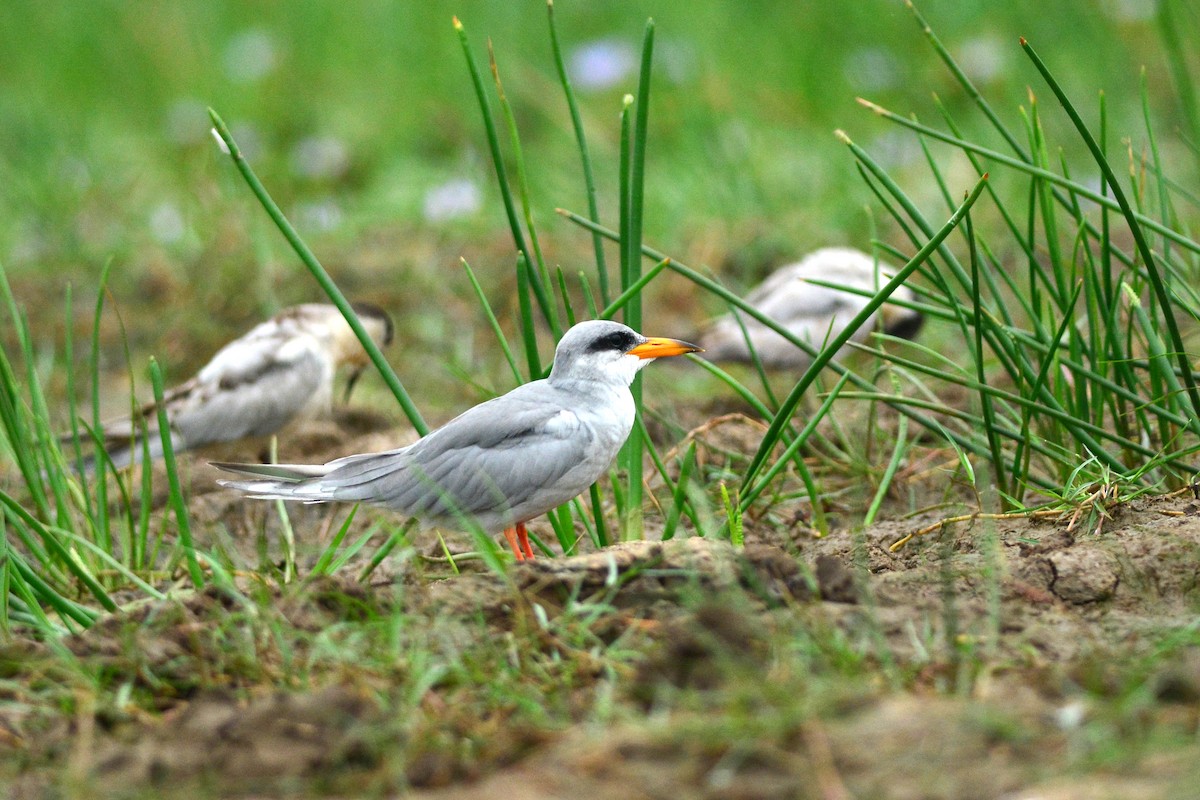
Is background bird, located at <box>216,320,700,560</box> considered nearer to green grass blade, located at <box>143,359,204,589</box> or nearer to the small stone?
green grass blade, located at <box>143,359,204,589</box>

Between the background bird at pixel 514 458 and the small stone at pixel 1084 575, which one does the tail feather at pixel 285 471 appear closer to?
the background bird at pixel 514 458

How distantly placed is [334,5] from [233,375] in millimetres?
5618

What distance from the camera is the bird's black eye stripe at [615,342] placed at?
3566 millimetres

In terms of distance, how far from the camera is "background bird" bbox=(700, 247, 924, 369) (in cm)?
570

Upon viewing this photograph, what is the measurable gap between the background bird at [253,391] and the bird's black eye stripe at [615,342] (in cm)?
221

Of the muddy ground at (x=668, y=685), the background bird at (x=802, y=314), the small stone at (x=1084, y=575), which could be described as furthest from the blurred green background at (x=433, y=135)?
the small stone at (x=1084, y=575)

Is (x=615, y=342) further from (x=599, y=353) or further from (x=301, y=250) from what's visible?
(x=301, y=250)

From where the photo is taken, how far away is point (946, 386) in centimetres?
477

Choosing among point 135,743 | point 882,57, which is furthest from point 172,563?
point 882,57

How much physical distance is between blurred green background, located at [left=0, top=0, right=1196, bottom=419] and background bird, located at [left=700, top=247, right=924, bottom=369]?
2.01 ft

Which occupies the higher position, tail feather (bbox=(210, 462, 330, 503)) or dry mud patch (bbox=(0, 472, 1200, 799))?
tail feather (bbox=(210, 462, 330, 503))

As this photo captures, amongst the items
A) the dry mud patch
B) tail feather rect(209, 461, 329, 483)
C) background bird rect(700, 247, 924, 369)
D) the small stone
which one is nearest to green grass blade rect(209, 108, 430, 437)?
tail feather rect(209, 461, 329, 483)

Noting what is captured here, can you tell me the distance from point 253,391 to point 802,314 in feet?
7.52

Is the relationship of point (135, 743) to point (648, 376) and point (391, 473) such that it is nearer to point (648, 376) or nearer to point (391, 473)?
point (391, 473)
